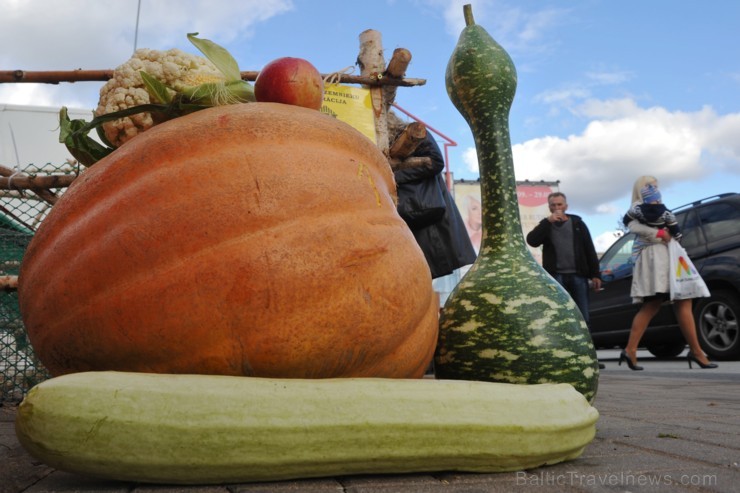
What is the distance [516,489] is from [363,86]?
2.74 metres

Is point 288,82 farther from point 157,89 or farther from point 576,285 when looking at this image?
point 576,285

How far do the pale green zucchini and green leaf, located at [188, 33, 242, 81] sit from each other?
3.70 feet

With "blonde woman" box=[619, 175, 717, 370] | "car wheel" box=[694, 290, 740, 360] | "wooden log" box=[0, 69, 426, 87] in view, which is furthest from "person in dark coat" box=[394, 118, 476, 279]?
"car wheel" box=[694, 290, 740, 360]

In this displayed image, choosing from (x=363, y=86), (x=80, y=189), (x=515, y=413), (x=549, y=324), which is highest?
(x=363, y=86)

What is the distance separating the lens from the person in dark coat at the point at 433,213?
13.0 ft

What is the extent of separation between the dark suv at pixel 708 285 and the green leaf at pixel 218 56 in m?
6.82

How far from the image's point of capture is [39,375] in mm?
3180

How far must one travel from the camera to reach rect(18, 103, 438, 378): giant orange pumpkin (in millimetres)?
1455

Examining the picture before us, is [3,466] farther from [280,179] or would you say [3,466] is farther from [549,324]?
[549,324]

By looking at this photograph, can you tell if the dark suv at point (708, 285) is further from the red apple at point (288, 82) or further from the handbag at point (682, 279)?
the red apple at point (288, 82)

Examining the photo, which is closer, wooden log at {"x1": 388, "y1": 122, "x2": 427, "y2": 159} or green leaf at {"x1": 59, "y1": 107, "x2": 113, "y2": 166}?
green leaf at {"x1": 59, "y1": 107, "x2": 113, "y2": 166}

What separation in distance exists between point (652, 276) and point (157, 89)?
215 inches

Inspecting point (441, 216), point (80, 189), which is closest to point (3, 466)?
point (80, 189)

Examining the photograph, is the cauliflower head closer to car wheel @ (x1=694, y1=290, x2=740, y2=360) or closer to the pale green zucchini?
the pale green zucchini
